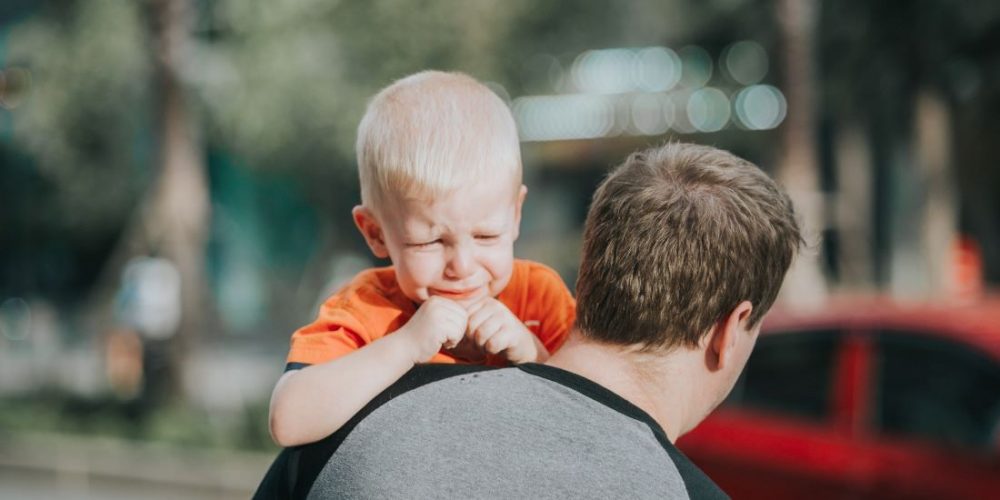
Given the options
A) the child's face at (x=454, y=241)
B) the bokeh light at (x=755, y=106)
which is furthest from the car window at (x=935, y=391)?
the bokeh light at (x=755, y=106)

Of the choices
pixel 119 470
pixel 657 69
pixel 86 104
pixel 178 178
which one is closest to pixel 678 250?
pixel 119 470

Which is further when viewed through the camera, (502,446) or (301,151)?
(301,151)

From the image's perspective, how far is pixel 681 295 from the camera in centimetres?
173

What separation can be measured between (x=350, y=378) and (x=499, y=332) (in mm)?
261

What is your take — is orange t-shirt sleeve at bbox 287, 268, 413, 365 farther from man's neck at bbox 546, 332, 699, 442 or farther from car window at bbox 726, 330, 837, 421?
car window at bbox 726, 330, 837, 421

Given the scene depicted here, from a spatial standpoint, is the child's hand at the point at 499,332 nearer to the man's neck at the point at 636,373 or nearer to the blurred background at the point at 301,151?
the man's neck at the point at 636,373

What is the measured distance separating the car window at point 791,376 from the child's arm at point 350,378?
3662mm

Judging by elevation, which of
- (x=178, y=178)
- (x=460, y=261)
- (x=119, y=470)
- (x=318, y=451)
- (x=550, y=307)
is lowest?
(x=119, y=470)

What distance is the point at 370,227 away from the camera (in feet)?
6.55

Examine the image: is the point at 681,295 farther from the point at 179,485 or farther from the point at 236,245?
the point at 236,245

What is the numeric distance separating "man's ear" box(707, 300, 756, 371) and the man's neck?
0.05 meters

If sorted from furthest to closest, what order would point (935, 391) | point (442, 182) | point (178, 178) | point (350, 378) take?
point (178, 178)
point (935, 391)
point (442, 182)
point (350, 378)

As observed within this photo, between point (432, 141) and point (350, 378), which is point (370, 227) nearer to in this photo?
point (432, 141)

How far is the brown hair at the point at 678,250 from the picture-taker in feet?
5.67
